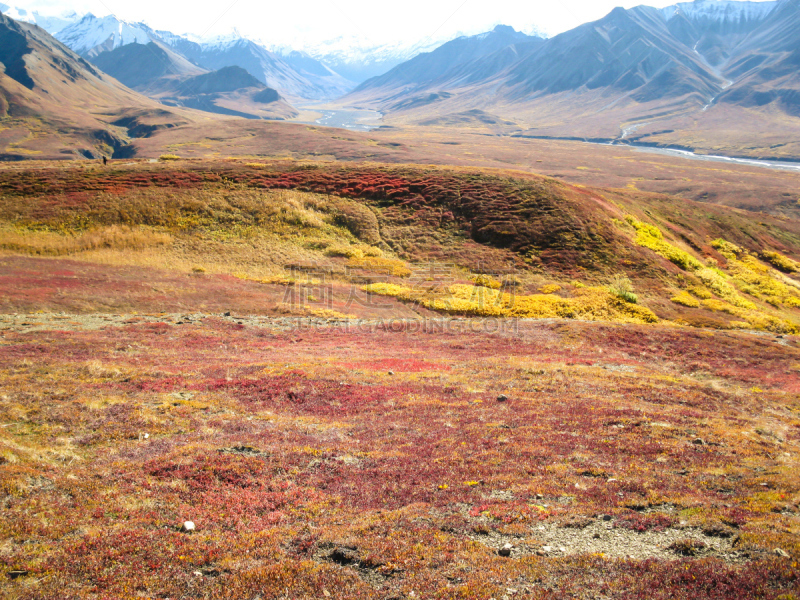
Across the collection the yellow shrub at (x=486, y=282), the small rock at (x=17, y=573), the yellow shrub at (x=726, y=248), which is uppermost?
the yellow shrub at (x=726, y=248)

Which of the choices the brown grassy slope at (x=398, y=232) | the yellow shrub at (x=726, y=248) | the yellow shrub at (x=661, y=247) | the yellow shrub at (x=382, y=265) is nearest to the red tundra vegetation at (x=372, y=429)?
the yellow shrub at (x=382, y=265)

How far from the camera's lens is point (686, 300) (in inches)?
1610

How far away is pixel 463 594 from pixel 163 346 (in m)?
21.0

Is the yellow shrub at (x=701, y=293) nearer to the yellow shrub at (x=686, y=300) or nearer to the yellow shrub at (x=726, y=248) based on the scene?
the yellow shrub at (x=686, y=300)

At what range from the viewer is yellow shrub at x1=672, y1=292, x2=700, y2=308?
40594mm

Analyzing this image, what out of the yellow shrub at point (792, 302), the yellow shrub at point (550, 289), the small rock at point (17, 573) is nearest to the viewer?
the small rock at point (17, 573)

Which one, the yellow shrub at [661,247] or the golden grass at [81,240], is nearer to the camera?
the golden grass at [81,240]

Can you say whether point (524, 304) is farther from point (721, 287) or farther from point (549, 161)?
point (549, 161)

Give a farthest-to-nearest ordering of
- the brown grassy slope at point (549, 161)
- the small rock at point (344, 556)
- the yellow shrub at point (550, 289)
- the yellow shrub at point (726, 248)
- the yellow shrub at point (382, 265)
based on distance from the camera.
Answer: the brown grassy slope at point (549, 161), the yellow shrub at point (726, 248), the yellow shrub at point (382, 265), the yellow shrub at point (550, 289), the small rock at point (344, 556)

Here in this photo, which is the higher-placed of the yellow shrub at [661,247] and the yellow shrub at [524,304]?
the yellow shrub at [661,247]

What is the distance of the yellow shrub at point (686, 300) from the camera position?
40594 mm

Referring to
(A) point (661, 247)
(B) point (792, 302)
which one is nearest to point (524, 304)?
(A) point (661, 247)

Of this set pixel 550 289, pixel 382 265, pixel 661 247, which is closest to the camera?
pixel 550 289

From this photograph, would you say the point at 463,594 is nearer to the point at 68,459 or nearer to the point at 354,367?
the point at 68,459
